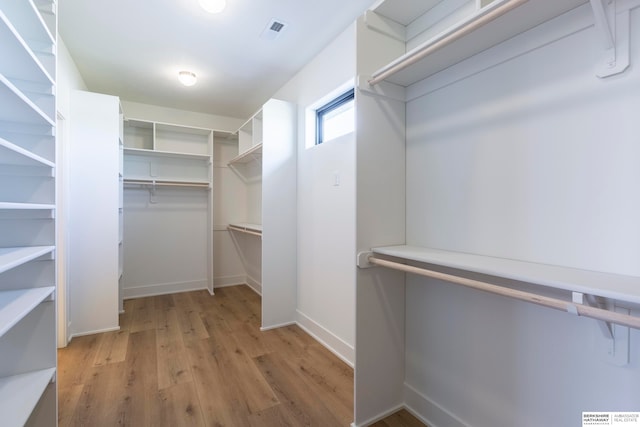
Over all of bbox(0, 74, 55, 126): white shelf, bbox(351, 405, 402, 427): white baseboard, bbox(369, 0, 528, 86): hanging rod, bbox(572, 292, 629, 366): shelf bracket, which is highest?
bbox(369, 0, 528, 86): hanging rod

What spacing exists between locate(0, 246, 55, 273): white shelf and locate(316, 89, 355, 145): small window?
6.53ft

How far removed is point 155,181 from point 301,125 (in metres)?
2.16

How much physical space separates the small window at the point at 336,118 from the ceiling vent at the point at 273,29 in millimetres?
693

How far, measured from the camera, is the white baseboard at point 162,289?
3.81 metres

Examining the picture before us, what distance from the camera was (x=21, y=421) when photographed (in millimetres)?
991

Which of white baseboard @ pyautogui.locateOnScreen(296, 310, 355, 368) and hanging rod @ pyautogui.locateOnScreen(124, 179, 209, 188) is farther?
hanging rod @ pyautogui.locateOnScreen(124, 179, 209, 188)

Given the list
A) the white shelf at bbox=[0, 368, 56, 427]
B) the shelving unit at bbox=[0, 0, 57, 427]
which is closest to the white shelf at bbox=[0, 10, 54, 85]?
the shelving unit at bbox=[0, 0, 57, 427]

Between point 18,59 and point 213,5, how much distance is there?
1.14 metres

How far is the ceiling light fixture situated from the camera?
183 cm

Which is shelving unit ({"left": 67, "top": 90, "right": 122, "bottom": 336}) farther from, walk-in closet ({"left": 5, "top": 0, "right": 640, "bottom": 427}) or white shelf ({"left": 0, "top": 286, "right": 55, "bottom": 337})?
white shelf ({"left": 0, "top": 286, "right": 55, "bottom": 337})

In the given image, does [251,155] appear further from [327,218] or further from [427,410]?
[427,410]

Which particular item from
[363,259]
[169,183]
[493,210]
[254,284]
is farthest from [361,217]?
[169,183]

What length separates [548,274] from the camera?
0.97 m

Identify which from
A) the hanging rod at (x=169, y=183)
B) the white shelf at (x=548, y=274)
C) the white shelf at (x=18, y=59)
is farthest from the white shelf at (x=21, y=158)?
the hanging rod at (x=169, y=183)
